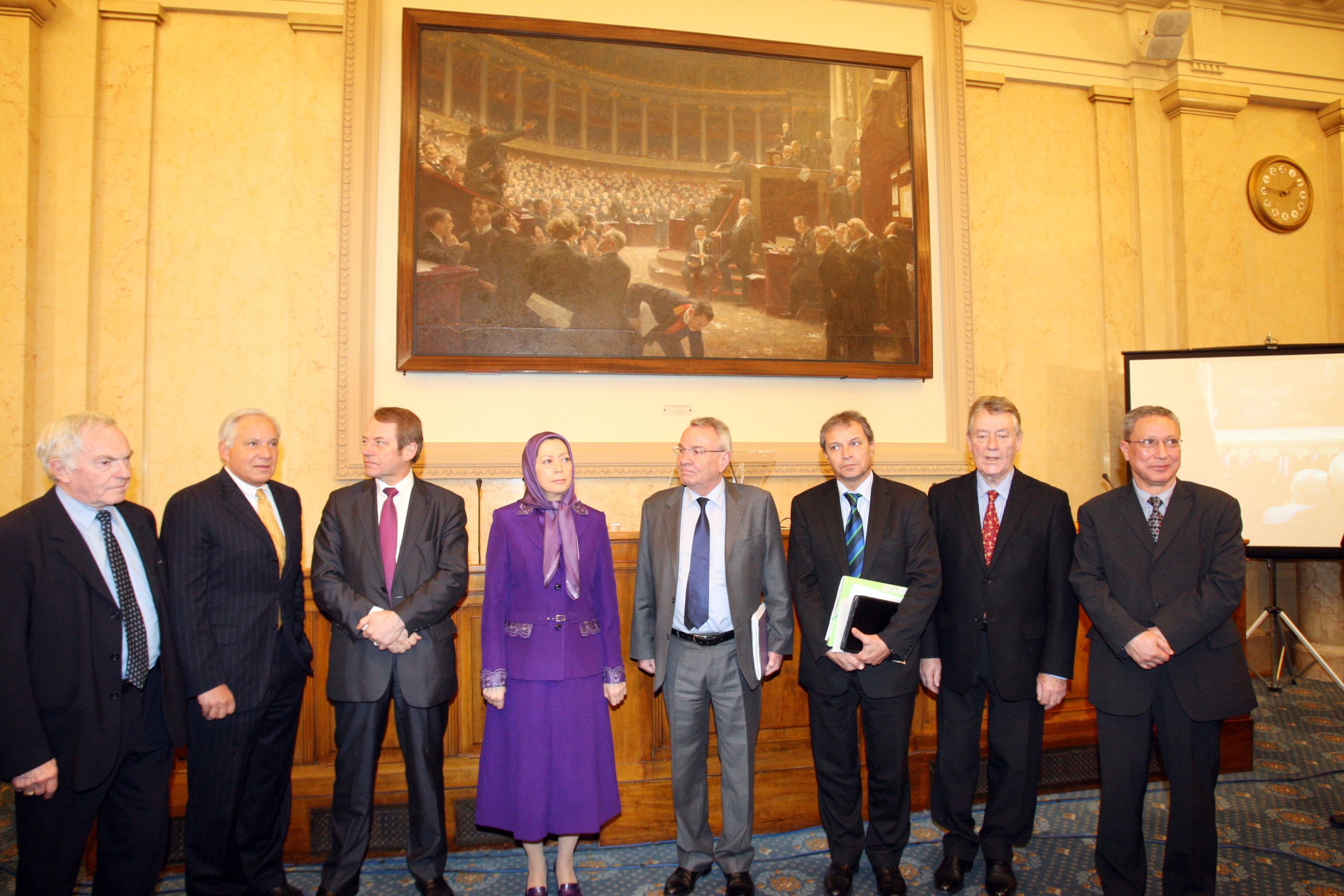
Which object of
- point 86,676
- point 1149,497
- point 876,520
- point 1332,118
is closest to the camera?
point 86,676

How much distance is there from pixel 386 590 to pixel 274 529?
0.47m

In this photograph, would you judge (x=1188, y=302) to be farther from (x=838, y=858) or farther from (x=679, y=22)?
(x=838, y=858)

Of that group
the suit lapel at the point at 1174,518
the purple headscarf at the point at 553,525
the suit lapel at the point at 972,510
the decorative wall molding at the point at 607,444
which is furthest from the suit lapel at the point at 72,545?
the suit lapel at the point at 1174,518

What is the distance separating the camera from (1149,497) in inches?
107

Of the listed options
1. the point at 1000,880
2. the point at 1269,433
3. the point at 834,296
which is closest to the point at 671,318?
the point at 834,296

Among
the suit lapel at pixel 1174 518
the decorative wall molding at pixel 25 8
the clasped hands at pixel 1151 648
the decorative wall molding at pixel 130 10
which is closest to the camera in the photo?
Answer: the clasped hands at pixel 1151 648

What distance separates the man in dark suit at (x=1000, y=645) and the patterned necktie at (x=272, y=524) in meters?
2.52

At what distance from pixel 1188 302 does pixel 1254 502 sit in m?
1.57

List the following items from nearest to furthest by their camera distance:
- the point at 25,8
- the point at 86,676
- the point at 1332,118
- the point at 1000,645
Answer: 1. the point at 86,676
2. the point at 1000,645
3. the point at 25,8
4. the point at 1332,118

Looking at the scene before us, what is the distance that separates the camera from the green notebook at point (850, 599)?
278 centimetres

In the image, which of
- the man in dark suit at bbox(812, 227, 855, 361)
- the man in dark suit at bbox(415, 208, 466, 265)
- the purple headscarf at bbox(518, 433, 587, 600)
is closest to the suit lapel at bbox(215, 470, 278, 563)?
the purple headscarf at bbox(518, 433, 587, 600)

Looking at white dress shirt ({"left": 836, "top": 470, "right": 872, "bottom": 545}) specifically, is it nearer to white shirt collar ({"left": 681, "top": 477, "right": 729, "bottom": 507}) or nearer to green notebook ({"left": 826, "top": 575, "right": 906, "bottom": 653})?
green notebook ({"left": 826, "top": 575, "right": 906, "bottom": 653})

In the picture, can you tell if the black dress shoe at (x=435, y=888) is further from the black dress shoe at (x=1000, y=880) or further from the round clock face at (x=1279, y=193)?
the round clock face at (x=1279, y=193)

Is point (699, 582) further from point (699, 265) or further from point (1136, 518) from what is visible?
point (699, 265)
